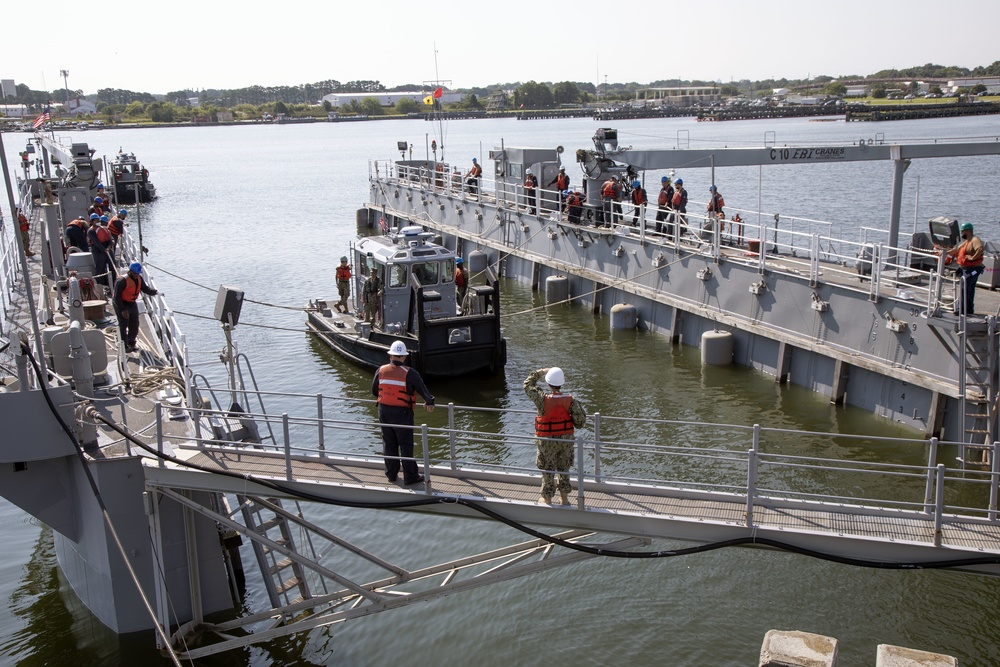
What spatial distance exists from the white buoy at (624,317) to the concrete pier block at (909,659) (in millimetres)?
19559

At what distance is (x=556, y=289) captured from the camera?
98.3ft

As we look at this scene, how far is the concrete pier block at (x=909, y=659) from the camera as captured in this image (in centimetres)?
698

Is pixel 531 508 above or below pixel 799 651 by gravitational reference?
below

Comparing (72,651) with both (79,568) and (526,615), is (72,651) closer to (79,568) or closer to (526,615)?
(79,568)

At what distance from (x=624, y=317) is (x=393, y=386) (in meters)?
16.9

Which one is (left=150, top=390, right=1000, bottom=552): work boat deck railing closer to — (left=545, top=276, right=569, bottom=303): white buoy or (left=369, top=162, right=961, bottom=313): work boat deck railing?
(left=369, top=162, right=961, bottom=313): work boat deck railing

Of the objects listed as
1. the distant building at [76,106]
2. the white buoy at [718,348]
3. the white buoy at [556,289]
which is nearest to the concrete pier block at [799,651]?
the white buoy at [718,348]

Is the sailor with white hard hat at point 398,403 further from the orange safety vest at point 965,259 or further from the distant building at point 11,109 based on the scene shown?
the orange safety vest at point 965,259

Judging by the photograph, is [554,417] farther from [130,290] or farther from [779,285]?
[779,285]

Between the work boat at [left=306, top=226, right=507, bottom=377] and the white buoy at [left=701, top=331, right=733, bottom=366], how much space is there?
5.06m

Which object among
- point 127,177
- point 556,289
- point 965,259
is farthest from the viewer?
point 127,177

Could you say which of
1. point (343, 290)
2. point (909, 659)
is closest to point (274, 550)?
point (909, 659)

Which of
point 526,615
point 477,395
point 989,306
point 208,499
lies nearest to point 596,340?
point 477,395

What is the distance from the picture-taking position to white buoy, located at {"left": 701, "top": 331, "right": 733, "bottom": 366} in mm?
22375
